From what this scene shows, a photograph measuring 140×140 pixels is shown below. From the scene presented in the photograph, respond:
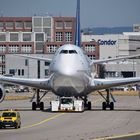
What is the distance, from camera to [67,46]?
66625 mm

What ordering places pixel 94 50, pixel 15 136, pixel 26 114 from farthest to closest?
pixel 94 50 → pixel 26 114 → pixel 15 136

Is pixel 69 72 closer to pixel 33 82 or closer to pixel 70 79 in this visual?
pixel 70 79

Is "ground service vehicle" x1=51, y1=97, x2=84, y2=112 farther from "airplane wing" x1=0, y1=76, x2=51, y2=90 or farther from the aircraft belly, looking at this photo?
"airplane wing" x1=0, y1=76, x2=51, y2=90

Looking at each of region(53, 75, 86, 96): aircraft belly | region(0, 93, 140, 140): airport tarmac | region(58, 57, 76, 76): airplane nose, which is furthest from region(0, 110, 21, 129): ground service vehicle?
region(53, 75, 86, 96): aircraft belly

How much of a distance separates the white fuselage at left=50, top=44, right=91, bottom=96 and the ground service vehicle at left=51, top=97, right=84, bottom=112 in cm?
111

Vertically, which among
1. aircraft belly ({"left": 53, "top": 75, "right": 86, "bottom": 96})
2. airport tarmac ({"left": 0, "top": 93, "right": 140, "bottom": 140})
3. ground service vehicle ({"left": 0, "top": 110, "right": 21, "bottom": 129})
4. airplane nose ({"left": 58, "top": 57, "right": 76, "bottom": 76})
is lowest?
airport tarmac ({"left": 0, "top": 93, "right": 140, "bottom": 140})

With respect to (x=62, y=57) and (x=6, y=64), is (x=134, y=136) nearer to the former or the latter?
(x=62, y=57)

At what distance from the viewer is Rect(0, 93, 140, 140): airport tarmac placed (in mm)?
42281

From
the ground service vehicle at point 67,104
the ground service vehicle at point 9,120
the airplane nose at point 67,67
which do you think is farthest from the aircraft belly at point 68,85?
the ground service vehicle at point 9,120

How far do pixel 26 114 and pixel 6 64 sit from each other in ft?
377

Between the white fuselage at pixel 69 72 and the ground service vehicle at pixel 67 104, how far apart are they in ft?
3.64

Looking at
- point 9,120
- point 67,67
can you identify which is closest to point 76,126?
point 9,120

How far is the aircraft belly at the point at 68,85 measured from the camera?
64.5 m

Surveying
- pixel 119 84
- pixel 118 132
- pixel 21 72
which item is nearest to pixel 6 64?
pixel 21 72
